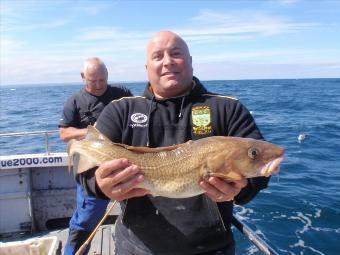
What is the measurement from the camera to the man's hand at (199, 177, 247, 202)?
9.49 feet

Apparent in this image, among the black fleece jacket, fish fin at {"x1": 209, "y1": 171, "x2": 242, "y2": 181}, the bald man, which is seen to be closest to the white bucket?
the bald man

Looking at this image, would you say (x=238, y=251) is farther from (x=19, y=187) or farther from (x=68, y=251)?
(x=19, y=187)

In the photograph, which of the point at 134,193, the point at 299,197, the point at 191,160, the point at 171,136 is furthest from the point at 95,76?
the point at 299,197

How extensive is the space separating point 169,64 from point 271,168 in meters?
1.18

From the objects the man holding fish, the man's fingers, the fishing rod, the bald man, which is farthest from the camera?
the bald man

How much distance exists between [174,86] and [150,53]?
0.37m

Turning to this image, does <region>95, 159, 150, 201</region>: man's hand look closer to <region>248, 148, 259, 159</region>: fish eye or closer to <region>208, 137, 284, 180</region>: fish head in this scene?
<region>208, 137, 284, 180</region>: fish head

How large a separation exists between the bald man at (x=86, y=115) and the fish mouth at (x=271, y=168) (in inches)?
138

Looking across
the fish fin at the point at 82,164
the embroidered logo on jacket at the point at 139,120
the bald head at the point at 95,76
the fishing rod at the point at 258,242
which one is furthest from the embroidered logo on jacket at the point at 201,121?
the bald head at the point at 95,76

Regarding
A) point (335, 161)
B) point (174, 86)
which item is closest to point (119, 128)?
point (174, 86)

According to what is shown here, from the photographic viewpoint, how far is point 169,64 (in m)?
3.33

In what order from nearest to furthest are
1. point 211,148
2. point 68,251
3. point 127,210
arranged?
point 211,148 → point 127,210 → point 68,251

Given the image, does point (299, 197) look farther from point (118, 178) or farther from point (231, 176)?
point (118, 178)

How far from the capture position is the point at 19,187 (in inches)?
313
